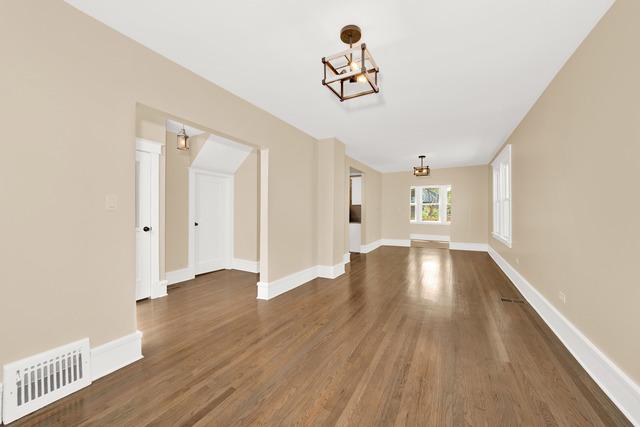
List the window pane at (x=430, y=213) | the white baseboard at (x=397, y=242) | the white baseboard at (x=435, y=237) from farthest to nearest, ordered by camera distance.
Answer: the window pane at (x=430, y=213)
the white baseboard at (x=435, y=237)
the white baseboard at (x=397, y=242)

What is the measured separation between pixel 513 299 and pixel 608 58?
10.0 ft

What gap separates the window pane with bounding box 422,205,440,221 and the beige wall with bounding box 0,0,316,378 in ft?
28.9

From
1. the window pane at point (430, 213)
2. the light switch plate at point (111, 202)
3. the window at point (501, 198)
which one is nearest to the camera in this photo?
the light switch plate at point (111, 202)

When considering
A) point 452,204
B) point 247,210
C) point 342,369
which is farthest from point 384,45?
point 452,204

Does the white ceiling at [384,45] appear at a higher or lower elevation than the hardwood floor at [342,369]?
higher

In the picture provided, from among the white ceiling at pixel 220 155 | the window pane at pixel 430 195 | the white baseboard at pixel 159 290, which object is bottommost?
the white baseboard at pixel 159 290

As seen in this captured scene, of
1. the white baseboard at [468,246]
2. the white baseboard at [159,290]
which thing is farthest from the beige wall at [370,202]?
the white baseboard at [159,290]

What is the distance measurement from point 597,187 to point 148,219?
200 inches

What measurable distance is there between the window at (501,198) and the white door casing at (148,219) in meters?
6.08

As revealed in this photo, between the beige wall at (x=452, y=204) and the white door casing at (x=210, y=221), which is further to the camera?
the beige wall at (x=452, y=204)

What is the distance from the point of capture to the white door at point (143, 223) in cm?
376

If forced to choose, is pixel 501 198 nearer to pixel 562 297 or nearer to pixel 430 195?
pixel 430 195

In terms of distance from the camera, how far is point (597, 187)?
2.02m

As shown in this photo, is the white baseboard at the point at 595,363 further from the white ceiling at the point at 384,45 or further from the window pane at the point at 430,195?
the window pane at the point at 430,195
